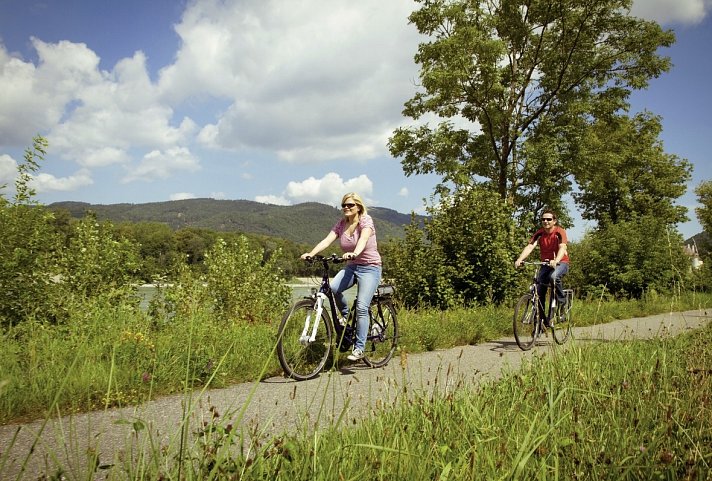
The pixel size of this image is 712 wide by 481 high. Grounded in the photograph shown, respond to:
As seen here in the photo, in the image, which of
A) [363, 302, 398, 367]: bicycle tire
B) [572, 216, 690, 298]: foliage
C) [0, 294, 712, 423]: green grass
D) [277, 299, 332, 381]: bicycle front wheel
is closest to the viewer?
[0, 294, 712, 423]: green grass

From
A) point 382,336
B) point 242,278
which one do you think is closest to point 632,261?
point 242,278

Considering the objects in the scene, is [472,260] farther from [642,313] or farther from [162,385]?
[162,385]

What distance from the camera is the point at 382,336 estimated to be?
6.64m

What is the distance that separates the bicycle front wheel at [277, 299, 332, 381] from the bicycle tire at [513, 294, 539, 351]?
11.9 feet

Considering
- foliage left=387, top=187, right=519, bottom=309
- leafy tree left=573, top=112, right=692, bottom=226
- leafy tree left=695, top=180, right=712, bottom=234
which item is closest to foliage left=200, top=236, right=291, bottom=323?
foliage left=387, top=187, right=519, bottom=309

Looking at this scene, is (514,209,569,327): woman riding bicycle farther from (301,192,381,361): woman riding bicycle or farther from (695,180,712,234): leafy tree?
(695,180,712,234): leafy tree

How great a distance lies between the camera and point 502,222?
13.0 m

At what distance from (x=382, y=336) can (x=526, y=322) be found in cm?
292

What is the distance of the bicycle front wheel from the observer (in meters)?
5.54

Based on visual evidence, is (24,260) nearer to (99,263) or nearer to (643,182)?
(99,263)

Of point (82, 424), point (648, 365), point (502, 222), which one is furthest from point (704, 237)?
point (82, 424)

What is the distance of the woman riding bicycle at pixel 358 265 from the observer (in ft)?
19.8

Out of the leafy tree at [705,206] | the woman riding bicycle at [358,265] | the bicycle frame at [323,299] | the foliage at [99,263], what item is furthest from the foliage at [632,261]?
the leafy tree at [705,206]

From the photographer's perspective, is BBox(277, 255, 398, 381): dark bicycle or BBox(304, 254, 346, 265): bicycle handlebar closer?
BBox(277, 255, 398, 381): dark bicycle
